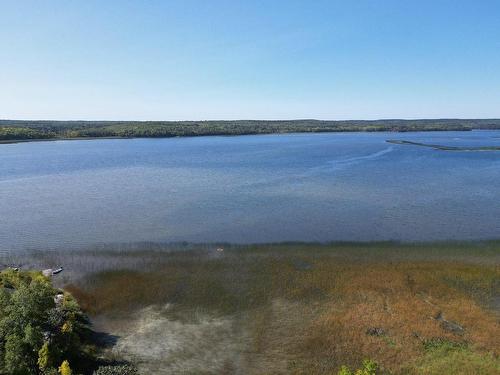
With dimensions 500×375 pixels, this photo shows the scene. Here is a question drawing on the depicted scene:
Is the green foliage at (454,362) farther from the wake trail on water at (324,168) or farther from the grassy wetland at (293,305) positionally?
the wake trail on water at (324,168)

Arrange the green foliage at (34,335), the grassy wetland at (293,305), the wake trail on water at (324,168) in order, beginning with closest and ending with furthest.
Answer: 1. the green foliage at (34,335)
2. the grassy wetland at (293,305)
3. the wake trail on water at (324,168)

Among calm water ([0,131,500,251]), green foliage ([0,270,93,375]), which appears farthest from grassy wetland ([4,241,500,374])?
calm water ([0,131,500,251])

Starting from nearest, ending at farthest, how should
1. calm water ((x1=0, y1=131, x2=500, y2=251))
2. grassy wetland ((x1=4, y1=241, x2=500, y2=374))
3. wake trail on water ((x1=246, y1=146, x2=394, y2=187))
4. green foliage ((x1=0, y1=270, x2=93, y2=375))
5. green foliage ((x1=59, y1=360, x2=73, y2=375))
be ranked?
green foliage ((x1=59, y1=360, x2=73, y2=375)), green foliage ((x1=0, y1=270, x2=93, y2=375)), grassy wetland ((x1=4, y1=241, x2=500, y2=374)), calm water ((x1=0, y1=131, x2=500, y2=251)), wake trail on water ((x1=246, y1=146, x2=394, y2=187))

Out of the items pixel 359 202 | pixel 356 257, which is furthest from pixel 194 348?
pixel 359 202

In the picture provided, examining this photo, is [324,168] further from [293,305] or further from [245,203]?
[293,305]

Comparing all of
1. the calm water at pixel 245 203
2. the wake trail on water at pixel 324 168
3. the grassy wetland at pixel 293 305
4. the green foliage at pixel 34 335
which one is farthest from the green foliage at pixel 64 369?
the wake trail on water at pixel 324 168

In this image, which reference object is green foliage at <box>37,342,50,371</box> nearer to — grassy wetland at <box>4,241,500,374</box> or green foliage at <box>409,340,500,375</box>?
grassy wetland at <box>4,241,500,374</box>
